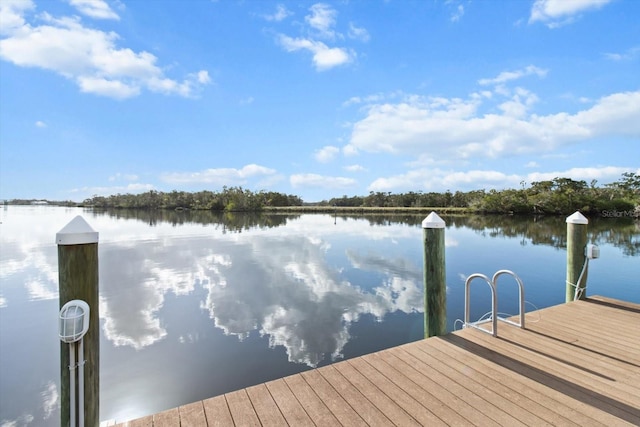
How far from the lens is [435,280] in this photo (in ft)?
9.34

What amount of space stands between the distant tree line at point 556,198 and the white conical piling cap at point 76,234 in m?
46.4

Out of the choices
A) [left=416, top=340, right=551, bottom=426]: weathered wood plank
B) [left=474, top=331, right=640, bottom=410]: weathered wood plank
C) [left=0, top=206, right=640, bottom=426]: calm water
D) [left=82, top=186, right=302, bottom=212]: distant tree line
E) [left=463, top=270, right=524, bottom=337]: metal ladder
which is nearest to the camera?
[left=416, top=340, right=551, bottom=426]: weathered wood plank

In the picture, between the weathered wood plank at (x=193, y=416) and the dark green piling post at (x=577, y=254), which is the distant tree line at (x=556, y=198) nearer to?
the dark green piling post at (x=577, y=254)

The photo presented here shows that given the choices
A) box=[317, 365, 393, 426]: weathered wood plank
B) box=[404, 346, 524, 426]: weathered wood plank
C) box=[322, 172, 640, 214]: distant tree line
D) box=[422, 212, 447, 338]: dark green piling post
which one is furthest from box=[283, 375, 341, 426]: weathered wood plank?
box=[322, 172, 640, 214]: distant tree line

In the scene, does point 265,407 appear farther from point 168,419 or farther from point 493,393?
point 493,393

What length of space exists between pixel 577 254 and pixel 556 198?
4261 cm

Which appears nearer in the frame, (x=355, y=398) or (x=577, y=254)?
(x=355, y=398)

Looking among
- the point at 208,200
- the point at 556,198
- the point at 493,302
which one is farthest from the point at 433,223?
the point at 208,200

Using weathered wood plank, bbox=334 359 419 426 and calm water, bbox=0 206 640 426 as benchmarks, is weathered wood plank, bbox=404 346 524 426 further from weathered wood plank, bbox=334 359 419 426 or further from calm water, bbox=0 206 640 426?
calm water, bbox=0 206 640 426

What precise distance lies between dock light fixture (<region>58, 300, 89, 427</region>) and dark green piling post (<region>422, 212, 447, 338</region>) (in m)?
2.42

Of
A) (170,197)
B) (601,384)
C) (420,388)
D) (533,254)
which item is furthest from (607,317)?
(170,197)

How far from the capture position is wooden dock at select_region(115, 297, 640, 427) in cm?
171

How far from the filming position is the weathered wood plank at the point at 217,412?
66.6 inches

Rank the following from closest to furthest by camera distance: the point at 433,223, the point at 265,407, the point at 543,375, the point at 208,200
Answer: the point at 265,407, the point at 543,375, the point at 433,223, the point at 208,200
